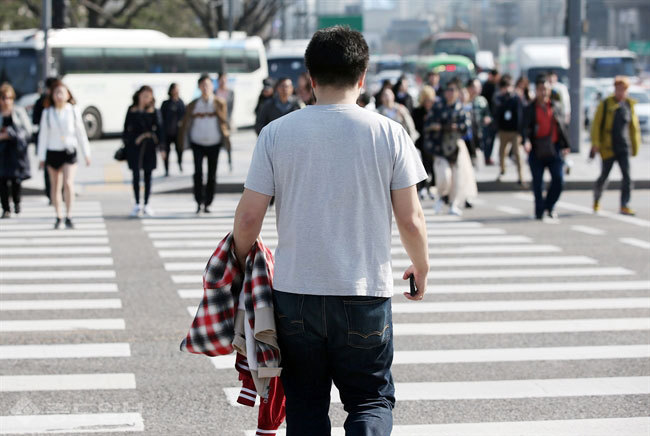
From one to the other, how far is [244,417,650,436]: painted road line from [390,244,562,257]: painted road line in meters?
6.19

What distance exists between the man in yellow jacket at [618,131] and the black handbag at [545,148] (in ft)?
3.39

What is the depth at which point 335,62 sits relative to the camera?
388 cm

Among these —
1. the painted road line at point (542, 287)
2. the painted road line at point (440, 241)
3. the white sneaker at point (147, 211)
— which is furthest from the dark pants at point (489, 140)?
the painted road line at point (542, 287)

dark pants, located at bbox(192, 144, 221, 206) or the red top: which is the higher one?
the red top

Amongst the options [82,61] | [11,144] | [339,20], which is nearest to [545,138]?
[11,144]

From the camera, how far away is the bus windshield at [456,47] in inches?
2360

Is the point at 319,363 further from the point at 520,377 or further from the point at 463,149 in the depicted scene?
the point at 463,149

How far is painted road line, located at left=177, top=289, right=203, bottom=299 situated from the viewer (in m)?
9.50

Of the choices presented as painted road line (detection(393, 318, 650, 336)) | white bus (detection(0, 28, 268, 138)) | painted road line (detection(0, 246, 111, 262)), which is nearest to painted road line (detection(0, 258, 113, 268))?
painted road line (detection(0, 246, 111, 262))

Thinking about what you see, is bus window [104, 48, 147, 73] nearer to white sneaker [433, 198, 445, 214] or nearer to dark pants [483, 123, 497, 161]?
dark pants [483, 123, 497, 161]

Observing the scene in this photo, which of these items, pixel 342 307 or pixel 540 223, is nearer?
pixel 342 307

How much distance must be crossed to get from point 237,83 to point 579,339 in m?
32.3

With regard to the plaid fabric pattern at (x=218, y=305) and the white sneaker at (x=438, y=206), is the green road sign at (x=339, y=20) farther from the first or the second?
the plaid fabric pattern at (x=218, y=305)

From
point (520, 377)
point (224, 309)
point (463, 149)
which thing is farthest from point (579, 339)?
point (463, 149)
